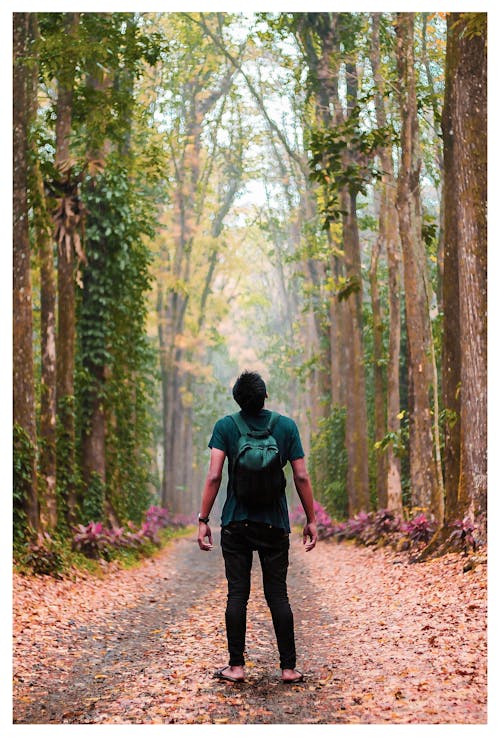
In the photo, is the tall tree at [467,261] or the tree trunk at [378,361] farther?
the tree trunk at [378,361]

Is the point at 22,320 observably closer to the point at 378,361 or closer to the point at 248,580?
the point at 248,580

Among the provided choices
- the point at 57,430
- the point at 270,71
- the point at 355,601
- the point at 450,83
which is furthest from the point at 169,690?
the point at 270,71

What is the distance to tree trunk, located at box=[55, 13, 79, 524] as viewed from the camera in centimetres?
1363

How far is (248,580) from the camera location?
17.5 ft

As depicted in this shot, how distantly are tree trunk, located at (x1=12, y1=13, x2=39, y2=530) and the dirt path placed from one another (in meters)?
1.49

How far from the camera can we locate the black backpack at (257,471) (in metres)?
5.22

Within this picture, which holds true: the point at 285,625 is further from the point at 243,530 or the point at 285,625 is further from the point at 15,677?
the point at 15,677

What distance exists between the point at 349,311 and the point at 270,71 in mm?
8815

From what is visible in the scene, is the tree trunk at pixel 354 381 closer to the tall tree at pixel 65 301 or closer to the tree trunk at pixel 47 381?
the tall tree at pixel 65 301

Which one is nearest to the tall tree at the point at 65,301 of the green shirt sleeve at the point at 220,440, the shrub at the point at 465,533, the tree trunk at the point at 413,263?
the tree trunk at the point at 413,263

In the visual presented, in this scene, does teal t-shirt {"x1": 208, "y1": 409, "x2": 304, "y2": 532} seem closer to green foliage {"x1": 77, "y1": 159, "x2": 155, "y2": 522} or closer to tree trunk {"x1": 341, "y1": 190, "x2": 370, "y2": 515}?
green foliage {"x1": 77, "y1": 159, "x2": 155, "y2": 522}

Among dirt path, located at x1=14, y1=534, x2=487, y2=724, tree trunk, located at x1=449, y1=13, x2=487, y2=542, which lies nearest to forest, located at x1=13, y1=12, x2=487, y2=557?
tree trunk, located at x1=449, y1=13, x2=487, y2=542

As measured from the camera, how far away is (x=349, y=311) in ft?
60.8

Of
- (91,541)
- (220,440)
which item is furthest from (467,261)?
(91,541)
